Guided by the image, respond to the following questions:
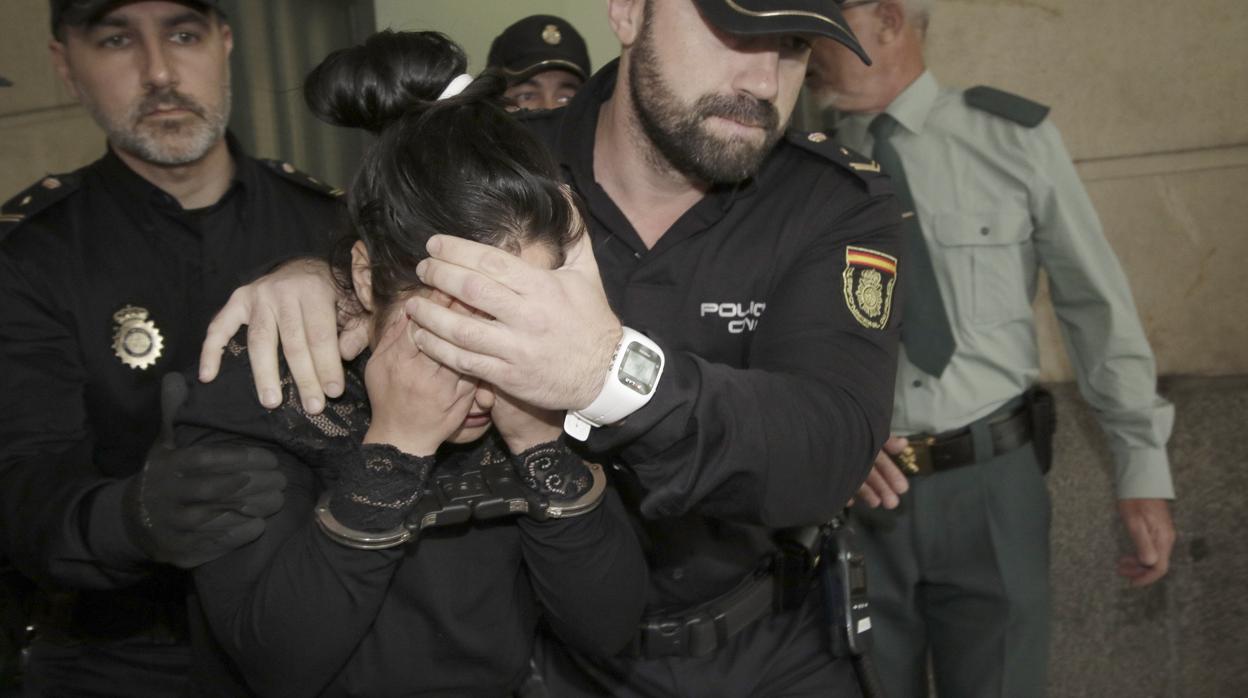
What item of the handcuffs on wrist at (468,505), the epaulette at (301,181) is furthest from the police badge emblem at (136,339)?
the handcuffs on wrist at (468,505)

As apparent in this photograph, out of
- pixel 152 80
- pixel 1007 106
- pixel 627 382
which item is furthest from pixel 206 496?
pixel 1007 106

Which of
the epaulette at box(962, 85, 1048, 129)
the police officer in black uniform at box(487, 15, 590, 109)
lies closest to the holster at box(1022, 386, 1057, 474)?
the epaulette at box(962, 85, 1048, 129)

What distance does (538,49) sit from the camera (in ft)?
11.7

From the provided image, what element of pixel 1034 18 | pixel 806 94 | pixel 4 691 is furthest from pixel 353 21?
pixel 4 691

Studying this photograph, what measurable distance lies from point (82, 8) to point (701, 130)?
125cm

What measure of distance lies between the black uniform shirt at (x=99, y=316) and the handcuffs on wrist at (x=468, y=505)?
0.52 m

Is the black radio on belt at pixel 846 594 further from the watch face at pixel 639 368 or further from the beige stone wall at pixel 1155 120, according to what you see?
the beige stone wall at pixel 1155 120

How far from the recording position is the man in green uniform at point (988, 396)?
2.86 metres

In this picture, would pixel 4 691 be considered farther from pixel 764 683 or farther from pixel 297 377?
pixel 764 683

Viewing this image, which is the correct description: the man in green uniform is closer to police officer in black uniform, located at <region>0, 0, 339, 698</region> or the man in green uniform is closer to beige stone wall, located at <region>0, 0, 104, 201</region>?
police officer in black uniform, located at <region>0, 0, 339, 698</region>

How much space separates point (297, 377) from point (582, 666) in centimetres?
73

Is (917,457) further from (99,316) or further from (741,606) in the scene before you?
(99,316)

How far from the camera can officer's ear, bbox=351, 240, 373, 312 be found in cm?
157

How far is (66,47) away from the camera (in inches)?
96.3
